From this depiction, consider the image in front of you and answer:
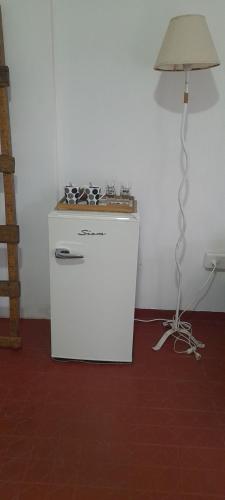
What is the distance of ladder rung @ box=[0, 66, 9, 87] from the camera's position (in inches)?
72.2

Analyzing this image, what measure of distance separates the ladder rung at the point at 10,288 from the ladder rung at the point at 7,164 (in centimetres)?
59

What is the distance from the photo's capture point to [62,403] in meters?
1.78

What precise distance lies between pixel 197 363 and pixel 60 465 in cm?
91

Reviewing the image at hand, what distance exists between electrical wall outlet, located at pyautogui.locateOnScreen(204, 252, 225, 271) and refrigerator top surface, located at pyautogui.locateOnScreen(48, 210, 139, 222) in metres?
0.70

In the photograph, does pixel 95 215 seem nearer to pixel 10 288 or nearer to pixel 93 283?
pixel 93 283

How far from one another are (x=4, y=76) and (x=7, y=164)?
0.40 m

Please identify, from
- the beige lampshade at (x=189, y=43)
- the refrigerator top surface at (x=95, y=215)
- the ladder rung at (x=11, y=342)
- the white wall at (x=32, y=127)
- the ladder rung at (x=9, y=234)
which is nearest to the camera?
the beige lampshade at (x=189, y=43)

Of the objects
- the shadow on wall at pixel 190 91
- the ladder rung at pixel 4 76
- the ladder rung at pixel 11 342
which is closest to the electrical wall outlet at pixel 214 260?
the shadow on wall at pixel 190 91

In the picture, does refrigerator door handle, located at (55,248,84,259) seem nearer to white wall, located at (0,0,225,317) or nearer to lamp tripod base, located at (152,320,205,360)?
white wall, located at (0,0,225,317)

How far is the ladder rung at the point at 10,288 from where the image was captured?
2.11 meters

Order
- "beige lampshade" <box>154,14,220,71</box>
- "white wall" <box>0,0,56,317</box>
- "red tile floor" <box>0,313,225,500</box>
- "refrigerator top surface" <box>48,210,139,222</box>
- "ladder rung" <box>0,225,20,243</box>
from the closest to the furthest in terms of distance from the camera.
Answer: "red tile floor" <box>0,313,225,500</box> < "beige lampshade" <box>154,14,220,71</box> < "refrigerator top surface" <box>48,210,139,222</box> < "white wall" <box>0,0,56,317</box> < "ladder rung" <box>0,225,20,243</box>

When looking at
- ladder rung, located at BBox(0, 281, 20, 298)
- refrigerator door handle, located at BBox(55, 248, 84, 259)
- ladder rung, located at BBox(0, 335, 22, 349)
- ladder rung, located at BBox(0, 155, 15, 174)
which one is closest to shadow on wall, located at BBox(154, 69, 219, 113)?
ladder rung, located at BBox(0, 155, 15, 174)

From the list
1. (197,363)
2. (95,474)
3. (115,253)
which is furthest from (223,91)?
(95,474)

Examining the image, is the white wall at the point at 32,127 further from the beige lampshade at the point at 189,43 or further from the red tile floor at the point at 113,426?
the beige lampshade at the point at 189,43
